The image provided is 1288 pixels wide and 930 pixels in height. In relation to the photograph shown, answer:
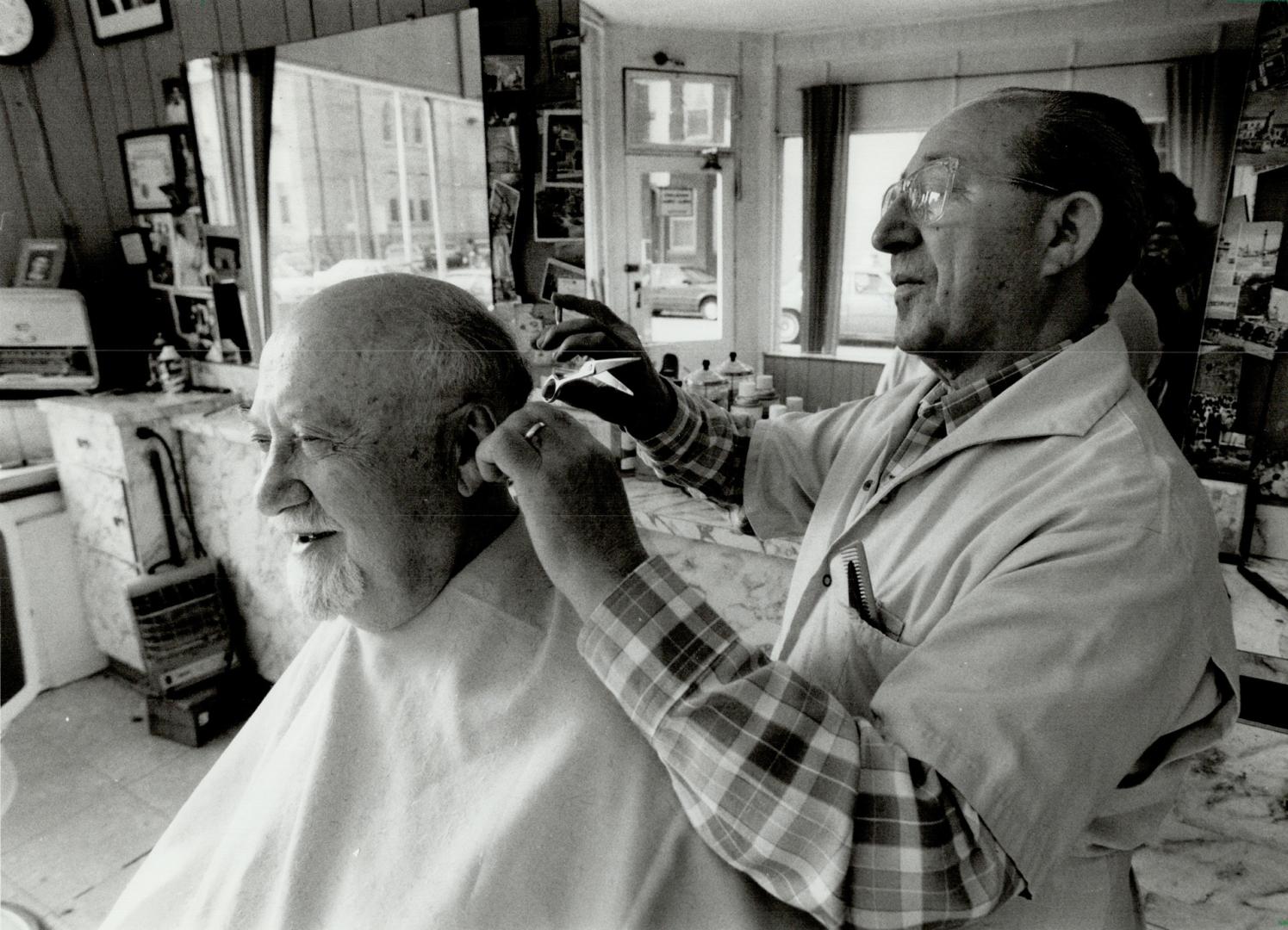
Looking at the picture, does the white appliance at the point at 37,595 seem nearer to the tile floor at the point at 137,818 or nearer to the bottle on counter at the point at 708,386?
the tile floor at the point at 137,818

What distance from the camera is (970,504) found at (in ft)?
2.52

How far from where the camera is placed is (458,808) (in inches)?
34.0

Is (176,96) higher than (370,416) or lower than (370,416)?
higher

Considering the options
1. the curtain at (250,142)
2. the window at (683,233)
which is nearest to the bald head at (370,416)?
the window at (683,233)

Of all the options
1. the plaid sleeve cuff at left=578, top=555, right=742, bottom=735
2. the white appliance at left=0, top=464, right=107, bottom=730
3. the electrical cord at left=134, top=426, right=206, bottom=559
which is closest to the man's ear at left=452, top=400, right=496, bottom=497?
the plaid sleeve cuff at left=578, top=555, right=742, bottom=735

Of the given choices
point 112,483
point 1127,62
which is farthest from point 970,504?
point 112,483

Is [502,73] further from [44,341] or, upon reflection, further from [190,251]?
[44,341]

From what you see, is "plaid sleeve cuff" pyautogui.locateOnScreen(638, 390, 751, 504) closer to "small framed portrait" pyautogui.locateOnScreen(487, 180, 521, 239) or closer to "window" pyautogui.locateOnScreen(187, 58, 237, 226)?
"small framed portrait" pyautogui.locateOnScreen(487, 180, 521, 239)

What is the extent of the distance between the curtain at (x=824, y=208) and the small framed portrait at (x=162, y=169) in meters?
0.89

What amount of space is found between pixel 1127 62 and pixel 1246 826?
149cm

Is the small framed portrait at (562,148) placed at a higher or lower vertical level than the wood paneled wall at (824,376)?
higher

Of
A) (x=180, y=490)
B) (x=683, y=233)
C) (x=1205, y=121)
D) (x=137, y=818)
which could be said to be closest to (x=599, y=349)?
(x=683, y=233)

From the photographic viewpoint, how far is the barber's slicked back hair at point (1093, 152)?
A: 0.65 m

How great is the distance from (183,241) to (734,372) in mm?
855
